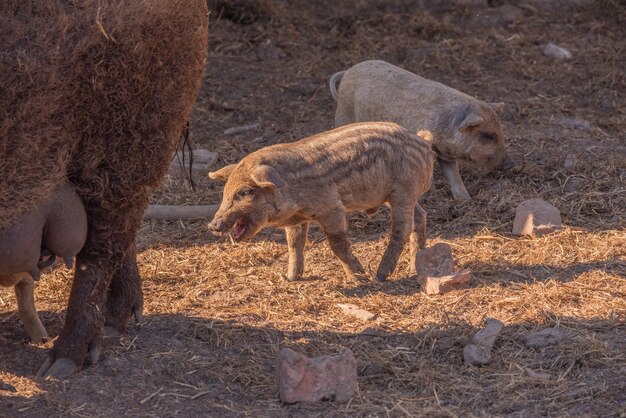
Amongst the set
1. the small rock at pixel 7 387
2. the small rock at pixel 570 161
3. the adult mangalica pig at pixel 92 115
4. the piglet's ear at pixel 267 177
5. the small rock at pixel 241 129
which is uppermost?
the adult mangalica pig at pixel 92 115

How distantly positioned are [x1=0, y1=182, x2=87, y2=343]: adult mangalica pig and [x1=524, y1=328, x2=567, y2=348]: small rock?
1951 mm

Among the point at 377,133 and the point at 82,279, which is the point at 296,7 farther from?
the point at 82,279

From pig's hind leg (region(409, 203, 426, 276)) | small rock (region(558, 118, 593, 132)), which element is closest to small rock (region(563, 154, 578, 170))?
small rock (region(558, 118, 593, 132))

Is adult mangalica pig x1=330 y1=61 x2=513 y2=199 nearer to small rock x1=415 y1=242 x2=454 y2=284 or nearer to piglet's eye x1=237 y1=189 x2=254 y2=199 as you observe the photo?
small rock x1=415 y1=242 x2=454 y2=284

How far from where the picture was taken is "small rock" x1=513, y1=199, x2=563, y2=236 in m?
6.18

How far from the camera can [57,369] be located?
4.34 meters

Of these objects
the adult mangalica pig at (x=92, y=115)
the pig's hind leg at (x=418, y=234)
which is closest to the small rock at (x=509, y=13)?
the pig's hind leg at (x=418, y=234)

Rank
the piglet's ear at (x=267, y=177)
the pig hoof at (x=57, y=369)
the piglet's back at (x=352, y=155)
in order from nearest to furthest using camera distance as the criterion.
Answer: the pig hoof at (x=57, y=369) → the piglet's ear at (x=267, y=177) → the piglet's back at (x=352, y=155)

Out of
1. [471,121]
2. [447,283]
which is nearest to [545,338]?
[447,283]

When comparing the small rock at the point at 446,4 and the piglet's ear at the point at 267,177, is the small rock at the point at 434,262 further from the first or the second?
the small rock at the point at 446,4

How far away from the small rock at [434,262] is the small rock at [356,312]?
0.46 metres

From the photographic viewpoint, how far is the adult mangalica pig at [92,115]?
4.08m

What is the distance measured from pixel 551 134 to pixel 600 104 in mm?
1005

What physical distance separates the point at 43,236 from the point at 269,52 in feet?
19.1
